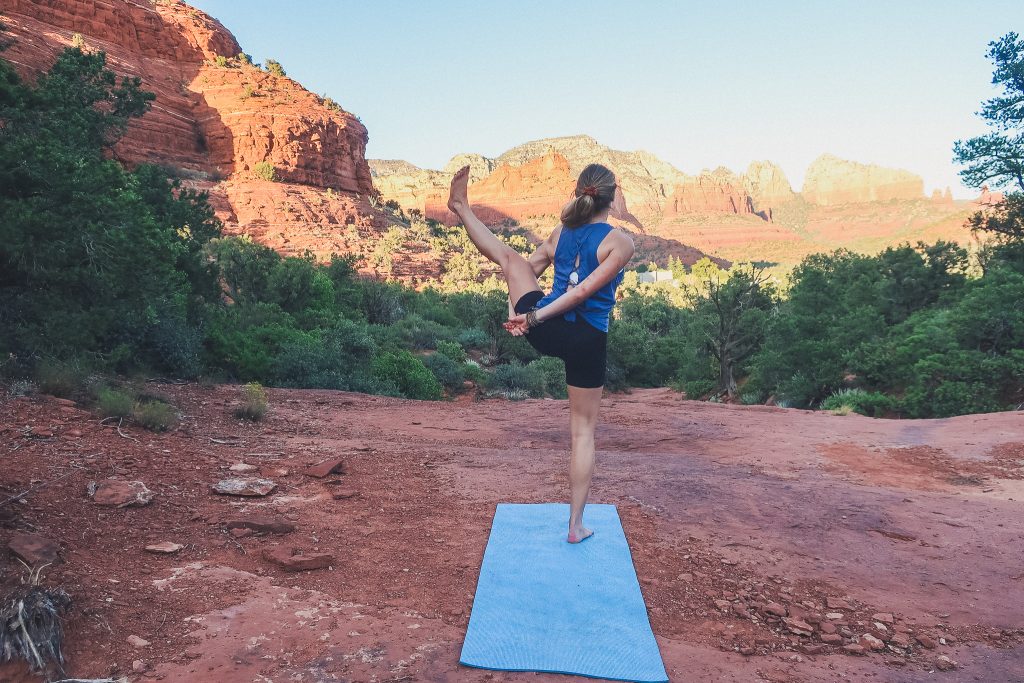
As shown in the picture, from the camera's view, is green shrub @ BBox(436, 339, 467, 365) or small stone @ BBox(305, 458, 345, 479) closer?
small stone @ BBox(305, 458, 345, 479)

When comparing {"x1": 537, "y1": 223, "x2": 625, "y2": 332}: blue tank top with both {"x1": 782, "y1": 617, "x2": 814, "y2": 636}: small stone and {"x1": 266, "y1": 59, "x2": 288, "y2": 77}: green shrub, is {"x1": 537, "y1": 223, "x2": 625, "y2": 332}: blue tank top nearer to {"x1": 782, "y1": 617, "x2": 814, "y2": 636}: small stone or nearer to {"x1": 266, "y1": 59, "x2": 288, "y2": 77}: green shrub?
{"x1": 782, "y1": 617, "x2": 814, "y2": 636}: small stone

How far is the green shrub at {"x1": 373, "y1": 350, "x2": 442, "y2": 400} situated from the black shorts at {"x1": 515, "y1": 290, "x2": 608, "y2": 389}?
10.2 m

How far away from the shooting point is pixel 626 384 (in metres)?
21.0

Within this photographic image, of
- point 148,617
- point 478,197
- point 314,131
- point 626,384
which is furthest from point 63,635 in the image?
point 478,197

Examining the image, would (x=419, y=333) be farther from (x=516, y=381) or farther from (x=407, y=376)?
(x=407, y=376)

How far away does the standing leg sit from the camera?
319 cm

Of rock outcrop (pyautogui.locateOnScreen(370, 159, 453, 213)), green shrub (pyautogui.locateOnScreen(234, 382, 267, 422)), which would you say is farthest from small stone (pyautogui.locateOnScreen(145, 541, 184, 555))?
rock outcrop (pyautogui.locateOnScreen(370, 159, 453, 213))

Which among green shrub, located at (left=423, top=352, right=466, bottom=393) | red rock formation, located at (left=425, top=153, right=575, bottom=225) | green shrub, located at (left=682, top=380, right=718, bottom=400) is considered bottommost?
green shrub, located at (left=682, top=380, right=718, bottom=400)

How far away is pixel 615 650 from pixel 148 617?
1809 millimetres

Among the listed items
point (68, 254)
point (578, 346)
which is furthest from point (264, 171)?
point (578, 346)

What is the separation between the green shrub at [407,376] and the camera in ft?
43.7

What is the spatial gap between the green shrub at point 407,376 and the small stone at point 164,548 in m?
Result: 10.1

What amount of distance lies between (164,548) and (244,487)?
974 mm

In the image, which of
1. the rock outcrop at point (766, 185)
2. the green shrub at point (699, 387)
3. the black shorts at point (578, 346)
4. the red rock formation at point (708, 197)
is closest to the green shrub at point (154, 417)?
the black shorts at point (578, 346)
